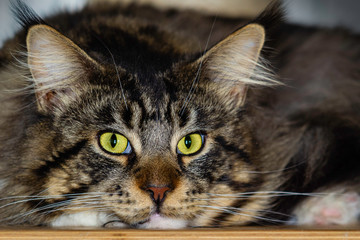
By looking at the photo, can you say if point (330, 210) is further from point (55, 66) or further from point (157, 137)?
point (55, 66)

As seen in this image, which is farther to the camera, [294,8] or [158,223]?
[294,8]

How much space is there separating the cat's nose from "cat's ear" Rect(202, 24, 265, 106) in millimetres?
420

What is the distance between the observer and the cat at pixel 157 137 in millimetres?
1202

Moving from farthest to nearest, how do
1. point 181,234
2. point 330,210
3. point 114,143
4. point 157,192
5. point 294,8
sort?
1. point 294,8
2. point 330,210
3. point 114,143
4. point 157,192
5. point 181,234

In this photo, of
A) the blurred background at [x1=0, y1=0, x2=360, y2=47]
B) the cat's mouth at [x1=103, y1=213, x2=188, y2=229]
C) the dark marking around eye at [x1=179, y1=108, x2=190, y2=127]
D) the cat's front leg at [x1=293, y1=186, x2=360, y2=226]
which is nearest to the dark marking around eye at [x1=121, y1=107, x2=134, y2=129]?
the dark marking around eye at [x1=179, y1=108, x2=190, y2=127]

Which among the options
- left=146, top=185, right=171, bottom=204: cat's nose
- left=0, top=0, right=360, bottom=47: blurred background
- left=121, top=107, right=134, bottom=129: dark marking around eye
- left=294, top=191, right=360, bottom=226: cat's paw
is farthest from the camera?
left=0, top=0, right=360, bottom=47: blurred background

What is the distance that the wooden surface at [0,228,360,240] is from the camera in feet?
3.22

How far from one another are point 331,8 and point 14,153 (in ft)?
5.72

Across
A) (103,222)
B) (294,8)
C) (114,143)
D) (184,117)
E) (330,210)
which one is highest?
(294,8)

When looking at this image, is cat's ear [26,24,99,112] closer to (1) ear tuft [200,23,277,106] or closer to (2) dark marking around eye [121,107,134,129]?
(2) dark marking around eye [121,107,134,129]

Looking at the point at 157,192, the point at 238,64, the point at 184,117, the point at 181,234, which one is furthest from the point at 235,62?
the point at 181,234

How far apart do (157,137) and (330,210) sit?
0.60 m

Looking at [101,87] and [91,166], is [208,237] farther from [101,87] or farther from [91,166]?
[101,87]

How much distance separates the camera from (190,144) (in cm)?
130
